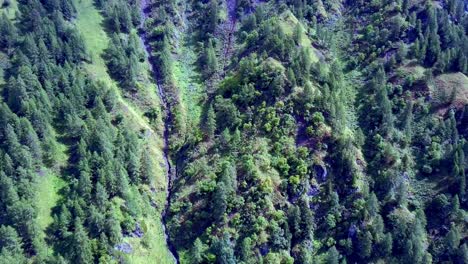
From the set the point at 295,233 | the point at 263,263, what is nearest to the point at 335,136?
the point at 295,233

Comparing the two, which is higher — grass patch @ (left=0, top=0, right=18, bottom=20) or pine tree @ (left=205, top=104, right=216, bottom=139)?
grass patch @ (left=0, top=0, right=18, bottom=20)

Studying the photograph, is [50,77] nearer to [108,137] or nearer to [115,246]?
[108,137]

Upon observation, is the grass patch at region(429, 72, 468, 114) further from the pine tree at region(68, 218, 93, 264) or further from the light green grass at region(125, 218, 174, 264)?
the pine tree at region(68, 218, 93, 264)

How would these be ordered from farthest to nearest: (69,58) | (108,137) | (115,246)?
(69,58)
(108,137)
(115,246)

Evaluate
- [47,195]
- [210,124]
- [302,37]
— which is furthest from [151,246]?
[302,37]

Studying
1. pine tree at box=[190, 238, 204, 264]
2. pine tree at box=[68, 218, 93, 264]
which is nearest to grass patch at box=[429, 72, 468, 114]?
pine tree at box=[190, 238, 204, 264]

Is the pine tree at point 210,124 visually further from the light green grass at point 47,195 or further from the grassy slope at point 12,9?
the grassy slope at point 12,9
